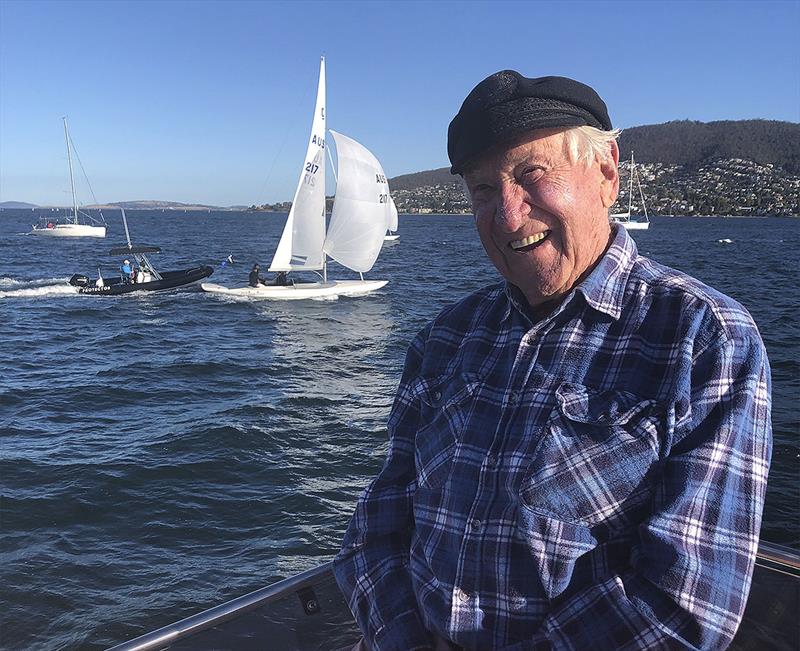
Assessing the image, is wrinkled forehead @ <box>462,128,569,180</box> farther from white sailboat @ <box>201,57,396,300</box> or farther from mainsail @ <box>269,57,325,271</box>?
mainsail @ <box>269,57,325,271</box>

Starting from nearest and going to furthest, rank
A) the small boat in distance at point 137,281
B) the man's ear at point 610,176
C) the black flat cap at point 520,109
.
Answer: the black flat cap at point 520,109, the man's ear at point 610,176, the small boat in distance at point 137,281

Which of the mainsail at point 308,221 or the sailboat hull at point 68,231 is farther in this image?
the sailboat hull at point 68,231

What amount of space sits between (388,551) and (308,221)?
27.7 meters

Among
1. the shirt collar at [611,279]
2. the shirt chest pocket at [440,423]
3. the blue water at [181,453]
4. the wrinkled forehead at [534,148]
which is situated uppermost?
the wrinkled forehead at [534,148]

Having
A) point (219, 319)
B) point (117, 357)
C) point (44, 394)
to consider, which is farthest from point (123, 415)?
point (219, 319)

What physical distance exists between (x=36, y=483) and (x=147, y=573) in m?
2.89

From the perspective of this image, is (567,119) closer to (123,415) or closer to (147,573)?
(147,573)

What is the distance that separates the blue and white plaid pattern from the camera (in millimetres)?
1360

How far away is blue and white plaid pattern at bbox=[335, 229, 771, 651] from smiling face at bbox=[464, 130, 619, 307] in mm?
74

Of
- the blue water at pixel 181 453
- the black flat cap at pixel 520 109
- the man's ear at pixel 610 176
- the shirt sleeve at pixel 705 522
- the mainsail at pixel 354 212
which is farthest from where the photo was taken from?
the mainsail at pixel 354 212

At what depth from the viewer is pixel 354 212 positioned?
28047 millimetres

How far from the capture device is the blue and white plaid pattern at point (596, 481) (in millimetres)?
1360

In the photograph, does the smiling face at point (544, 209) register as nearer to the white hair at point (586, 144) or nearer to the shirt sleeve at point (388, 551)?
the white hair at point (586, 144)

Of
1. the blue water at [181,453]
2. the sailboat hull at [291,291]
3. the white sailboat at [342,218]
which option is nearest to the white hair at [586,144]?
the blue water at [181,453]
